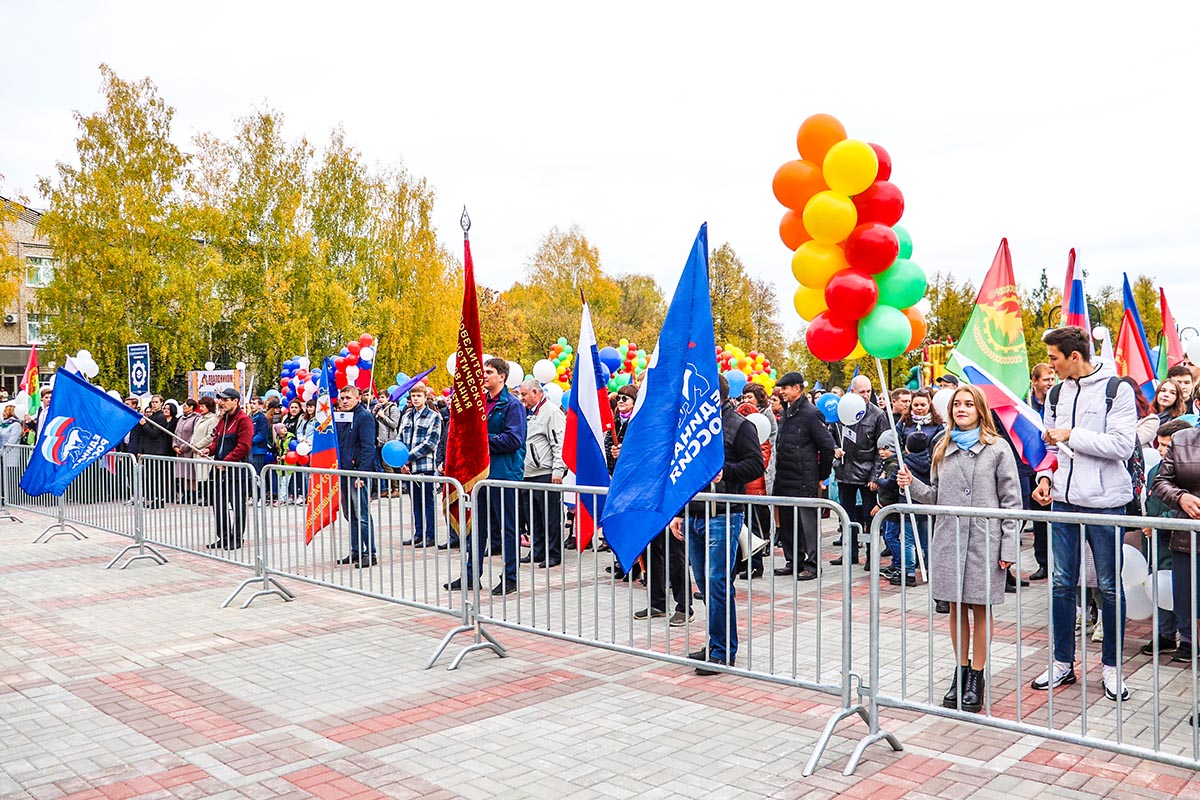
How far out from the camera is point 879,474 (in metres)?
9.85

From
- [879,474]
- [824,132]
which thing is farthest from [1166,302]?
[824,132]

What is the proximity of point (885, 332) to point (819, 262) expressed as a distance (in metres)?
0.84

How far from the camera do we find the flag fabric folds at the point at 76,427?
1048cm

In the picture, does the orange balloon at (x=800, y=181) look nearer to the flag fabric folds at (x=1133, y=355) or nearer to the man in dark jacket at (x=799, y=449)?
the man in dark jacket at (x=799, y=449)

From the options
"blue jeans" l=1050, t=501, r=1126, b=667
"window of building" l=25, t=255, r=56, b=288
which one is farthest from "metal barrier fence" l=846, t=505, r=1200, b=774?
"window of building" l=25, t=255, r=56, b=288

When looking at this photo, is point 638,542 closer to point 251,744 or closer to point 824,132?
point 251,744

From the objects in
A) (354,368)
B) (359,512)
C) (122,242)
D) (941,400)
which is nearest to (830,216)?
(941,400)

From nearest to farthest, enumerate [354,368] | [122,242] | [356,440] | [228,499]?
[228,499] → [356,440] → [354,368] → [122,242]

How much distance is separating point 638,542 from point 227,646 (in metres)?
3.75

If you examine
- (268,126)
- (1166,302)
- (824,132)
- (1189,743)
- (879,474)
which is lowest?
(1189,743)

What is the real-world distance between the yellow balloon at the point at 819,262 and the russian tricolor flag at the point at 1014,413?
4.18 feet

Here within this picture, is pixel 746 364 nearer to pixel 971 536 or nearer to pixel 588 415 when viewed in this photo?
pixel 588 415

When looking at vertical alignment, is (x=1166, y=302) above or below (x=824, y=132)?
below

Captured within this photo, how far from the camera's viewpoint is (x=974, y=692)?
5.29 metres
